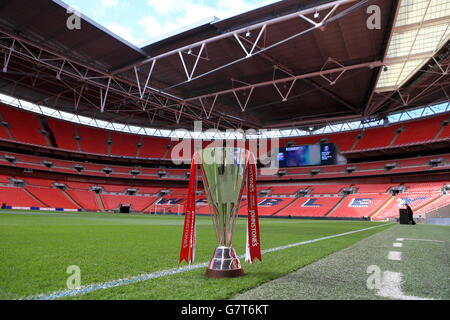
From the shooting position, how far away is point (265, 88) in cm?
2453

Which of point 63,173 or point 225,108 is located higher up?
point 225,108

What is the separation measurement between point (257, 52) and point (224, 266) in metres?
13.6

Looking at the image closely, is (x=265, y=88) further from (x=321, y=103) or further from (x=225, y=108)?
(x=321, y=103)

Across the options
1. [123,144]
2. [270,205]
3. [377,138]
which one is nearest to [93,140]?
[123,144]

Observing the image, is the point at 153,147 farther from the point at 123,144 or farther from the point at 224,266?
the point at 224,266

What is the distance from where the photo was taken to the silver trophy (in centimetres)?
272

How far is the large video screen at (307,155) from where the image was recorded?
3334cm

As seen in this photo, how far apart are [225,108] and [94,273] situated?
27.5 m

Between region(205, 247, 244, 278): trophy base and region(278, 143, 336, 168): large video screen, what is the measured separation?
32966mm

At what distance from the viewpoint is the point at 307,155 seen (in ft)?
115

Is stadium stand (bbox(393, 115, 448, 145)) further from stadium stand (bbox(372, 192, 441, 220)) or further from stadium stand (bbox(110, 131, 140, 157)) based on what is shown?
stadium stand (bbox(110, 131, 140, 157))

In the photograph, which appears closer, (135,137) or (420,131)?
(420,131)

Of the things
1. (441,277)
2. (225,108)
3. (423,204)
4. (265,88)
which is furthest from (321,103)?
(441,277)
